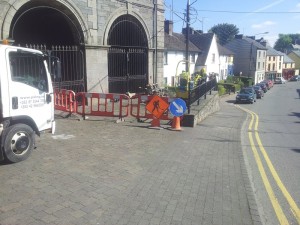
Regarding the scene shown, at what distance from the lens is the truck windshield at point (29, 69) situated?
702 cm

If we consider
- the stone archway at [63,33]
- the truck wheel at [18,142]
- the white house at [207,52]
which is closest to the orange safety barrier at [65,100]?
the stone archway at [63,33]

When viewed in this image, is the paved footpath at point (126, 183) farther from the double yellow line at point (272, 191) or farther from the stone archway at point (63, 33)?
the stone archway at point (63, 33)

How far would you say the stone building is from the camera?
14.4 meters

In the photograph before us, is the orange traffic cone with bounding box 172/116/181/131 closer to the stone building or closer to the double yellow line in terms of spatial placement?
the double yellow line

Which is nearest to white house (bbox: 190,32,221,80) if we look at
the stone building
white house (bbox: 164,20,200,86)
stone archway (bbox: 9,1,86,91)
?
white house (bbox: 164,20,200,86)

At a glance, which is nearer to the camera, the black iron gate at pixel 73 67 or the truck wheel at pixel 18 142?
the truck wheel at pixel 18 142

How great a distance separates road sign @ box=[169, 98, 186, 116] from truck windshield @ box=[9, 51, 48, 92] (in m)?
4.99

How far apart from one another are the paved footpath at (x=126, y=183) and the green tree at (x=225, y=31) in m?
112

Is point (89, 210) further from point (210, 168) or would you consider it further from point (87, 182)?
point (210, 168)

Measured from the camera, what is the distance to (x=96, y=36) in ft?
51.7

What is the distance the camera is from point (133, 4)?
1814 centimetres

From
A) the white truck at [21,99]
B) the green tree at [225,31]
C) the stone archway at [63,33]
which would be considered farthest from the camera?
the green tree at [225,31]

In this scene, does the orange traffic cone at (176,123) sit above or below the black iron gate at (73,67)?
below

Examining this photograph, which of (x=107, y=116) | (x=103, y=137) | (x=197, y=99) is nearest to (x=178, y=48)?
(x=197, y=99)
